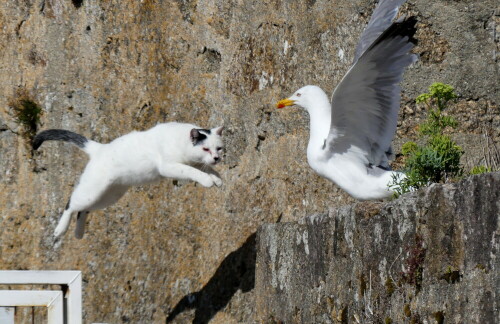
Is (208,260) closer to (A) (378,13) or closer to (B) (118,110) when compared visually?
(B) (118,110)

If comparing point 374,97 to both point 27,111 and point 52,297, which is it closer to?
point 52,297

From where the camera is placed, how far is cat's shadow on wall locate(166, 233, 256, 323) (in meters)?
7.18

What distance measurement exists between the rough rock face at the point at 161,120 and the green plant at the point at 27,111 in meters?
0.06

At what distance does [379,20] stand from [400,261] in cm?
238

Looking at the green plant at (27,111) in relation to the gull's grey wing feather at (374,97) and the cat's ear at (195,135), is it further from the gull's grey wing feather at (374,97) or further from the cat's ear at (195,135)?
the gull's grey wing feather at (374,97)

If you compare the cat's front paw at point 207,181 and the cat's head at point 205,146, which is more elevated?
the cat's head at point 205,146

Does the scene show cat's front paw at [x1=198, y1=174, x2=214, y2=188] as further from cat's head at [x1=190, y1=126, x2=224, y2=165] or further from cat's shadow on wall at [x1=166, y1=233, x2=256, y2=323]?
cat's shadow on wall at [x1=166, y1=233, x2=256, y2=323]

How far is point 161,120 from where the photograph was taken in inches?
287

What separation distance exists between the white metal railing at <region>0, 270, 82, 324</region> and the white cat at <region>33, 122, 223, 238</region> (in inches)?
39.5

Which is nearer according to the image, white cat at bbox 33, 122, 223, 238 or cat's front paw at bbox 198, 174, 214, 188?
cat's front paw at bbox 198, 174, 214, 188

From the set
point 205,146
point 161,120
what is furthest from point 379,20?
point 161,120

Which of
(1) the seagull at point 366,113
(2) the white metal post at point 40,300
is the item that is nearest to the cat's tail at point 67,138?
(2) the white metal post at point 40,300

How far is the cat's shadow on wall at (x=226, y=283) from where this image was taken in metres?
7.18

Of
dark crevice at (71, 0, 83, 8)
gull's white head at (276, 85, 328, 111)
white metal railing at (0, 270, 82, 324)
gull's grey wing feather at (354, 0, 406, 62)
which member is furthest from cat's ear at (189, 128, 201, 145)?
dark crevice at (71, 0, 83, 8)
